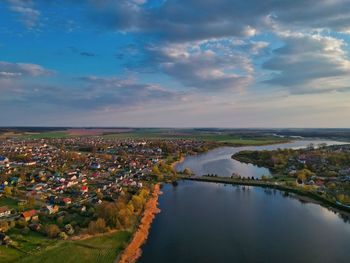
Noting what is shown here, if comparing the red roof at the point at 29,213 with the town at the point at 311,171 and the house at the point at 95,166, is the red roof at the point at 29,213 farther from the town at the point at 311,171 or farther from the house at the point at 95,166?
Result: the town at the point at 311,171

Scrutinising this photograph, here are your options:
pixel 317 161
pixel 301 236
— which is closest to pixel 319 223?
pixel 301 236

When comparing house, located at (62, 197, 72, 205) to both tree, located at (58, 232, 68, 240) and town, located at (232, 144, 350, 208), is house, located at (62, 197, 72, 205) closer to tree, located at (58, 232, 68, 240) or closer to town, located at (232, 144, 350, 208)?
tree, located at (58, 232, 68, 240)

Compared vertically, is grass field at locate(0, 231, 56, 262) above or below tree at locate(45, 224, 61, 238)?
below

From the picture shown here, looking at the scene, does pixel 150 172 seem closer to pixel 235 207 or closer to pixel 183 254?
pixel 235 207

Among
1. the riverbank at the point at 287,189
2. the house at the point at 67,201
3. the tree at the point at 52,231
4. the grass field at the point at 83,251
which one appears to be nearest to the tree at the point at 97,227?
the grass field at the point at 83,251

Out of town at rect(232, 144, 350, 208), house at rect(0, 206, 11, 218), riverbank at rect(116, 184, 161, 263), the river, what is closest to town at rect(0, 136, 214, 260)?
house at rect(0, 206, 11, 218)
